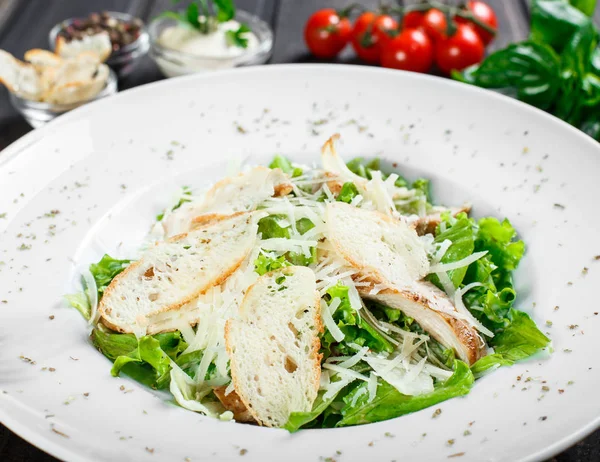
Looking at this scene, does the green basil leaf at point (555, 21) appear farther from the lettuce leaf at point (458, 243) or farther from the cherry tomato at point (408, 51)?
the lettuce leaf at point (458, 243)

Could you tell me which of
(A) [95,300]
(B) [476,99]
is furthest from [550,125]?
(A) [95,300]

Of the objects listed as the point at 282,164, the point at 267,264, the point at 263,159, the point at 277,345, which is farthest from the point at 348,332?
the point at 263,159

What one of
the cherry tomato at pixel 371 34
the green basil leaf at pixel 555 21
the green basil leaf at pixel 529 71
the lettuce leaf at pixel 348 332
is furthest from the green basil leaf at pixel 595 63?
the lettuce leaf at pixel 348 332

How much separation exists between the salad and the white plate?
0.14 metres

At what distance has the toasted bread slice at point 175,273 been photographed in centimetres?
330

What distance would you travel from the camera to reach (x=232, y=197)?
3.88 meters

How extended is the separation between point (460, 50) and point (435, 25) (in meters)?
0.48

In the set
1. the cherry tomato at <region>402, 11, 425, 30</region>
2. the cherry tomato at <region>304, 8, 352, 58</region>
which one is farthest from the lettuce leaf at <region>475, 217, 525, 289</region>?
the cherry tomato at <region>402, 11, 425, 30</region>

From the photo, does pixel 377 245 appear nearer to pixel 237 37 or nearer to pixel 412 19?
pixel 237 37

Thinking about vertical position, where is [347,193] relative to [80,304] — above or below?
above

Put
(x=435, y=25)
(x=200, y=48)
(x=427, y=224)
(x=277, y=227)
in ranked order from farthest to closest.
Answer: (x=435, y=25), (x=200, y=48), (x=427, y=224), (x=277, y=227)

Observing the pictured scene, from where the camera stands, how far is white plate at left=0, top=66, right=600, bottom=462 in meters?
2.65

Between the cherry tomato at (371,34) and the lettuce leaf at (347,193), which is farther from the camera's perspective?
the cherry tomato at (371,34)

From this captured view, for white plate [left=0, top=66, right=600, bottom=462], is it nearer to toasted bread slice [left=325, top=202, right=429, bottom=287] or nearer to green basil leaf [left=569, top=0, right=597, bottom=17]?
toasted bread slice [left=325, top=202, right=429, bottom=287]
